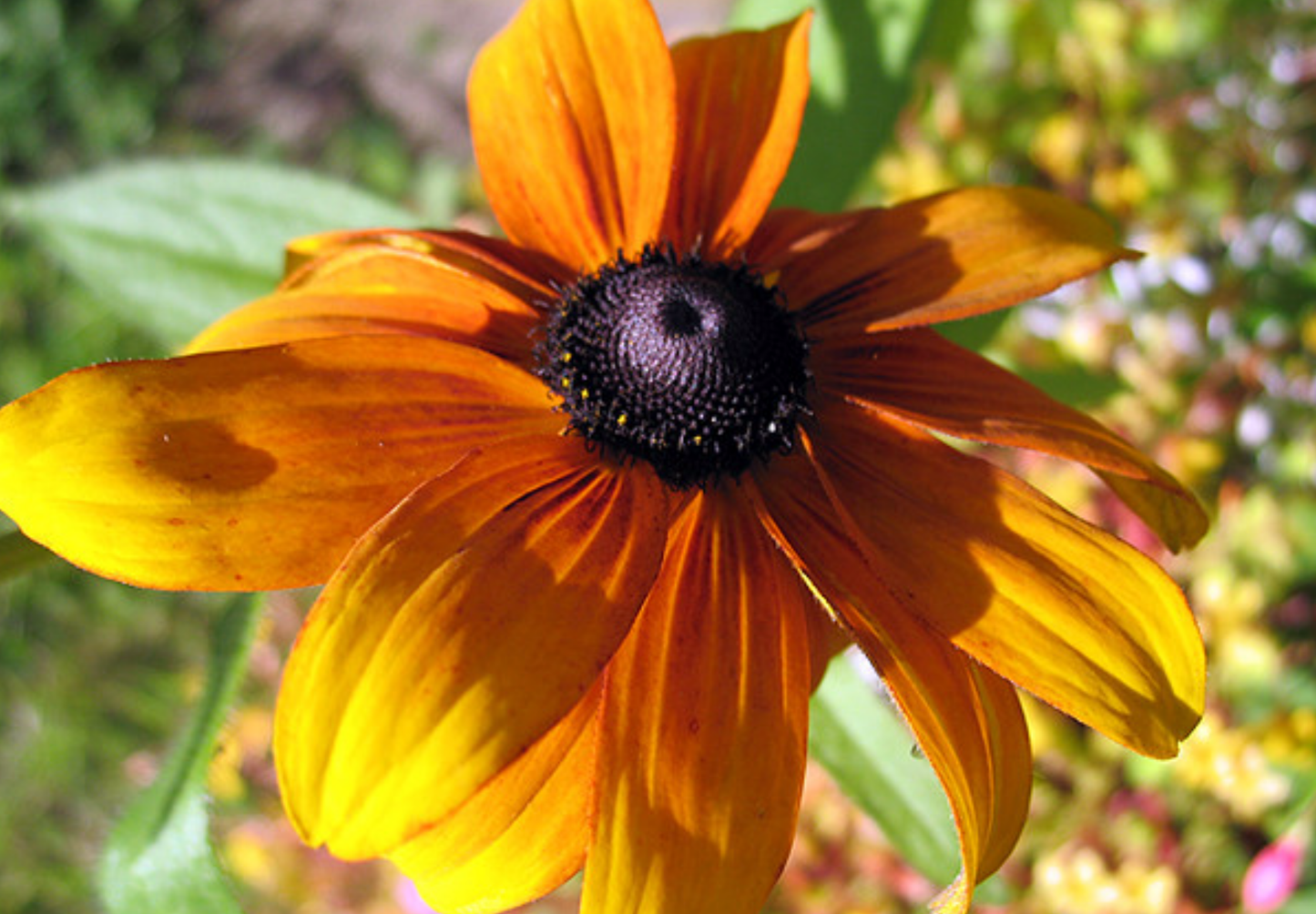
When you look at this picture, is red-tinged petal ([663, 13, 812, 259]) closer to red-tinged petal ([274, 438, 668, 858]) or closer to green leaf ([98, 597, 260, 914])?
red-tinged petal ([274, 438, 668, 858])

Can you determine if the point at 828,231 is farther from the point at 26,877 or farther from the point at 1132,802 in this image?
the point at 26,877

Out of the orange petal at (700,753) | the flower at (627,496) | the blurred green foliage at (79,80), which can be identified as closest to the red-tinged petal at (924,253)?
the flower at (627,496)

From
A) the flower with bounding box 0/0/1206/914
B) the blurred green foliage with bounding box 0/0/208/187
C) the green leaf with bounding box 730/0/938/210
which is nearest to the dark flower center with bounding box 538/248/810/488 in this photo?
the flower with bounding box 0/0/1206/914

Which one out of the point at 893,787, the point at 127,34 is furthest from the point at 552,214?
the point at 127,34

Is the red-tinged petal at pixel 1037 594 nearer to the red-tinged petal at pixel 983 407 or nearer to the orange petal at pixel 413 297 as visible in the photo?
the red-tinged petal at pixel 983 407

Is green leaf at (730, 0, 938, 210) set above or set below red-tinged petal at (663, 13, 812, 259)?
above

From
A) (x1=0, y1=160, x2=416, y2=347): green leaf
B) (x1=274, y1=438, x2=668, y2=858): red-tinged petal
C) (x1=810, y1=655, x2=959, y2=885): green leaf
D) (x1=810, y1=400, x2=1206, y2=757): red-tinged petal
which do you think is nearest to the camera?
(x1=274, y1=438, x2=668, y2=858): red-tinged petal

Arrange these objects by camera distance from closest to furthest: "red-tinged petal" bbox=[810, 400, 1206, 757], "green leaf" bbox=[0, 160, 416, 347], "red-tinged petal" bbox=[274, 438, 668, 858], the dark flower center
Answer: "red-tinged petal" bbox=[274, 438, 668, 858]
"red-tinged petal" bbox=[810, 400, 1206, 757]
the dark flower center
"green leaf" bbox=[0, 160, 416, 347]
